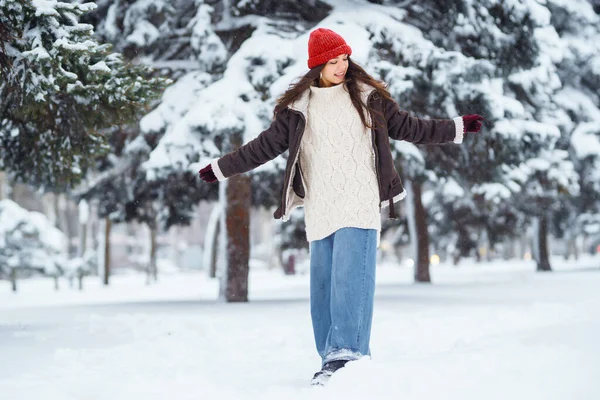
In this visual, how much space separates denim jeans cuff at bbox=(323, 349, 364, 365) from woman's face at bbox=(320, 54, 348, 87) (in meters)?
1.52

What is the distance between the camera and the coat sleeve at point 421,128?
4035 mm

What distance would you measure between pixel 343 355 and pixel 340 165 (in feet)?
3.45

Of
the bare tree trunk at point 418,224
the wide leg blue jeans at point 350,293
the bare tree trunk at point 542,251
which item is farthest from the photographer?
the bare tree trunk at point 542,251

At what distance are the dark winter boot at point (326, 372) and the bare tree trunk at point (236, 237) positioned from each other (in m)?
7.69

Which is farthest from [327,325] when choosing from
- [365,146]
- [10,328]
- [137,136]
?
[137,136]

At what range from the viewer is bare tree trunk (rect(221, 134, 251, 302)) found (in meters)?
11.4

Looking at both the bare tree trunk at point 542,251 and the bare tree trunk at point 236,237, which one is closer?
the bare tree trunk at point 236,237

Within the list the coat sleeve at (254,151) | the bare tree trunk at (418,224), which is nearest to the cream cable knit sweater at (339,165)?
the coat sleeve at (254,151)

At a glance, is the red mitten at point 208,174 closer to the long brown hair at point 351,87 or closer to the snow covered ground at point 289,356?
the long brown hair at point 351,87

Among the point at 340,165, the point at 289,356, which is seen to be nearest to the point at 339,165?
the point at 340,165

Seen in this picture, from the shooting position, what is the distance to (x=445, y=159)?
13227 millimetres

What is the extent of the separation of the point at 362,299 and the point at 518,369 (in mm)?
962

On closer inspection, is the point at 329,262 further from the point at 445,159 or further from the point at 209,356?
the point at 445,159

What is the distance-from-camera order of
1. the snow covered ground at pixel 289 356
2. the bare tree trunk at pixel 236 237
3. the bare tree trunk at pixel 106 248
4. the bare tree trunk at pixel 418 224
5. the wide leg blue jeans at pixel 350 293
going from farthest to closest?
the bare tree trunk at pixel 106 248, the bare tree trunk at pixel 418 224, the bare tree trunk at pixel 236 237, the wide leg blue jeans at pixel 350 293, the snow covered ground at pixel 289 356
